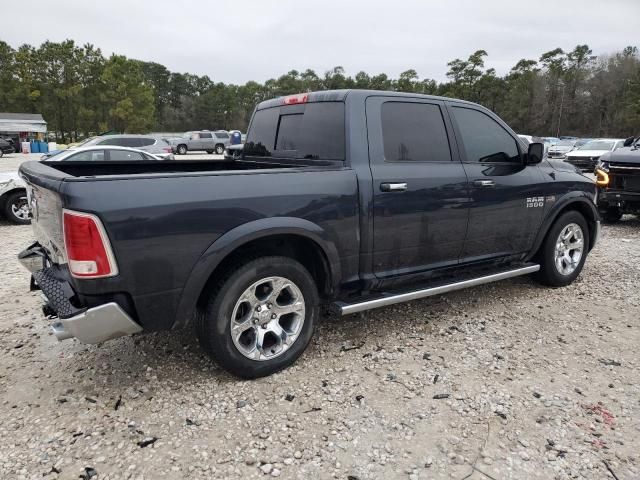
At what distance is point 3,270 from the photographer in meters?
5.56

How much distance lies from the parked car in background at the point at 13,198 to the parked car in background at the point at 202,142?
84.6 feet

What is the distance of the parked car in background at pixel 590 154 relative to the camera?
1970cm

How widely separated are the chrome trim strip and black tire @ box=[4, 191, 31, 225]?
7073 mm

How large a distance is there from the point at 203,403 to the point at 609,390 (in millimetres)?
2684

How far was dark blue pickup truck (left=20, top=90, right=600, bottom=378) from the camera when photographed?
2510mm

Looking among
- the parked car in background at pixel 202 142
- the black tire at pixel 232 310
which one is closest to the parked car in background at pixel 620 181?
the black tire at pixel 232 310

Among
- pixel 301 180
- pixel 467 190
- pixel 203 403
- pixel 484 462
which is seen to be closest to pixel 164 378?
pixel 203 403

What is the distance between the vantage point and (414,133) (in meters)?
3.70

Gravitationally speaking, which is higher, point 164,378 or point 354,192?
point 354,192

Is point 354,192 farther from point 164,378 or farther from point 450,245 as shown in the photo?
point 164,378

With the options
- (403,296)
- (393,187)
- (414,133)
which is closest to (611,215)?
(414,133)

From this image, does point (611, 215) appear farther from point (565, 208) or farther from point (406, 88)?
point (406, 88)

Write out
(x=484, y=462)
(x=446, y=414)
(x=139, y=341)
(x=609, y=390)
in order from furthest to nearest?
(x=139, y=341) < (x=609, y=390) < (x=446, y=414) < (x=484, y=462)

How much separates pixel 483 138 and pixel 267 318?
259cm
